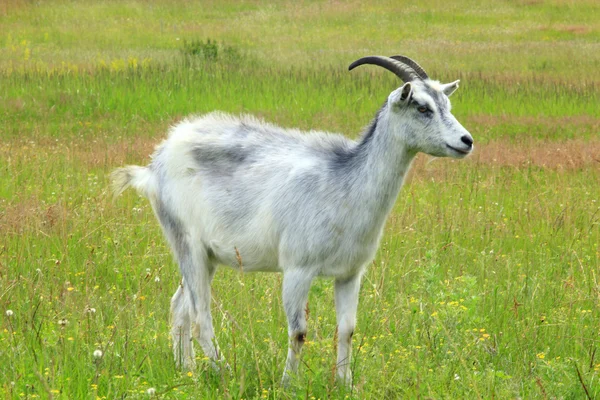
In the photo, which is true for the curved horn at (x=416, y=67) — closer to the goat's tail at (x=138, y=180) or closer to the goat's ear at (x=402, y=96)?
the goat's ear at (x=402, y=96)

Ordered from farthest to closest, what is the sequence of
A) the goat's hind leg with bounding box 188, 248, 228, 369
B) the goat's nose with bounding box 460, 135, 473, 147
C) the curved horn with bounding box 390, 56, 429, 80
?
the goat's hind leg with bounding box 188, 248, 228, 369 < the curved horn with bounding box 390, 56, 429, 80 < the goat's nose with bounding box 460, 135, 473, 147

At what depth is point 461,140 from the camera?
5.46 meters

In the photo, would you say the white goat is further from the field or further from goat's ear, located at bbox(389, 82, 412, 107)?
the field

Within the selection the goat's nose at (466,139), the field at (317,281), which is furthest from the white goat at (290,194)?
the field at (317,281)

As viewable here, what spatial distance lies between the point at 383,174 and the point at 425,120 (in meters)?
0.42

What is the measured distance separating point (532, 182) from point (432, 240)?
340cm

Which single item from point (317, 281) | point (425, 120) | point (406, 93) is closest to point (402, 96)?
point (406, 93)

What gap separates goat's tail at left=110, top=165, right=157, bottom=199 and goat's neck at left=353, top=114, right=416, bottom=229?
1651 mm

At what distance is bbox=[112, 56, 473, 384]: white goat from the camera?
5.62 metres

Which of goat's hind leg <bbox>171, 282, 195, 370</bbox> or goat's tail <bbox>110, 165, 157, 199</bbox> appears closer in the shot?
goat's hind leg <bbox>171, 282, 195, 370</bbox>


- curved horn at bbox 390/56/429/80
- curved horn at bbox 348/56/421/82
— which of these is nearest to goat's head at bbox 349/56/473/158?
curved horn at bbox 348/56/421/82

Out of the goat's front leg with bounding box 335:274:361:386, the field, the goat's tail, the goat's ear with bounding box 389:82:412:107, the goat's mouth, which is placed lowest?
the field

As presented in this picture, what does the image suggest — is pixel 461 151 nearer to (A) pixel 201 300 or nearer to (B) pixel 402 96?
(B) pixel 402 96

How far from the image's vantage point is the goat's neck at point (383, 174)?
566cm
